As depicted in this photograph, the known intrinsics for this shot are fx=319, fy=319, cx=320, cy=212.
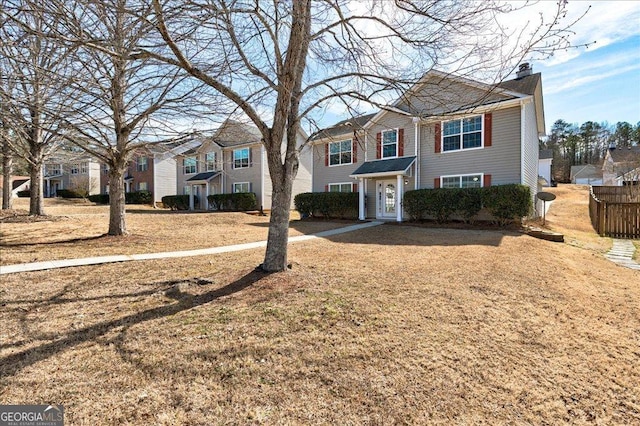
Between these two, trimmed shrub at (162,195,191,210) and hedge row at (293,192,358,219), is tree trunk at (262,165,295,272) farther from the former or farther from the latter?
trimmed shrub at (162,195,191,210)

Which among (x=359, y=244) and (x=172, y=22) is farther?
(x=359, y=244)

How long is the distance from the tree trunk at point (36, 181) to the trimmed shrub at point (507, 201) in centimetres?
1857

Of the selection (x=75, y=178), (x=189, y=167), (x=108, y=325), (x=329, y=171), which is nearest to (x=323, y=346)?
(x=108, y=325)

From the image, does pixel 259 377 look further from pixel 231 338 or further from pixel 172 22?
pixel 172 22

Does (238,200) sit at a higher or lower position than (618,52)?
lower

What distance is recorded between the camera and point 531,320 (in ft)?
13.6

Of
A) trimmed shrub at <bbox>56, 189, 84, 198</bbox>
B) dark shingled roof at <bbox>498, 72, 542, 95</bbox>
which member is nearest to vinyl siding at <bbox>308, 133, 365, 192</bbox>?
dark shingled roof at <bbox>498, 72, 542, 95</bbox>

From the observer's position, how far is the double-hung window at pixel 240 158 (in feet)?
83.0

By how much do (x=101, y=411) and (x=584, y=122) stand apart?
74.5m

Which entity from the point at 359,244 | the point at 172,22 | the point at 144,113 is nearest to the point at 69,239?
the point at 144,113

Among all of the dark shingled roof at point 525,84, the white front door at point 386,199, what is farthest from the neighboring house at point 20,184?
the dark shingled roof at point 525,84

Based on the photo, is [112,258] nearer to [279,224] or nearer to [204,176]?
[279,224]

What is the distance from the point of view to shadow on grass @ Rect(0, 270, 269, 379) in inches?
122

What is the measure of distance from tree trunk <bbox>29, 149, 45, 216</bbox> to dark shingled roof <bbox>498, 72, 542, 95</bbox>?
20383mm
